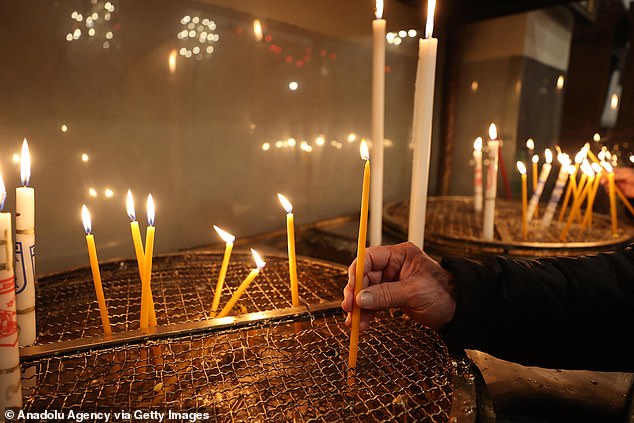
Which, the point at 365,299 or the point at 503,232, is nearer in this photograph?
the point at 365,299

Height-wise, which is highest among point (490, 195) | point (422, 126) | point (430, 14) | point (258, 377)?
point (430, 14)

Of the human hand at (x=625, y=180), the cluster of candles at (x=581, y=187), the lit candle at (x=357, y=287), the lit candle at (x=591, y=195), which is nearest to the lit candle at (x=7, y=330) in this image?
the lit candle at (x=357, y=287)

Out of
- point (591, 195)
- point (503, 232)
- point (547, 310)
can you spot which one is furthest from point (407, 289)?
point (591, 195)

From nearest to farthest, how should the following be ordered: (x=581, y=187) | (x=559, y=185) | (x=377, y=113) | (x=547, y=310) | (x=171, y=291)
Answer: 1. (x=547, y=310)
2. (x=377, y=113)
3. (x=171, y=291)
4. (x=581, y=187)
5. (x=559, y=185)

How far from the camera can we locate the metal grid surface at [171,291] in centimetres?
105

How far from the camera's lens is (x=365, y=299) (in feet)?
2.71

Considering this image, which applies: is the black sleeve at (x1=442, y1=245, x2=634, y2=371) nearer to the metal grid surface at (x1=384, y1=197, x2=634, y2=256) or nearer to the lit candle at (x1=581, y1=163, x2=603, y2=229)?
the metal grid surface at (x1=384, y1=197, x2=634, y2=256)

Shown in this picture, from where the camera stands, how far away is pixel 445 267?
38.0 inches

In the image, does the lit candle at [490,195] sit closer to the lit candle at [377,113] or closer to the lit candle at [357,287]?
the lit candle at [377,113]

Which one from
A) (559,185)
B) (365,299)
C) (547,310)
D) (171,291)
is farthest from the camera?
(559,185)

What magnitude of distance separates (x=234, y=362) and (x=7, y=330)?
41 centimetres

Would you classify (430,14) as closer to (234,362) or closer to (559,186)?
(234,362)

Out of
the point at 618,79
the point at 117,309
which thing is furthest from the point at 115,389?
the point at 618,79

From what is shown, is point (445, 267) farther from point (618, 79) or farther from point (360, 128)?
point (618, 79)
